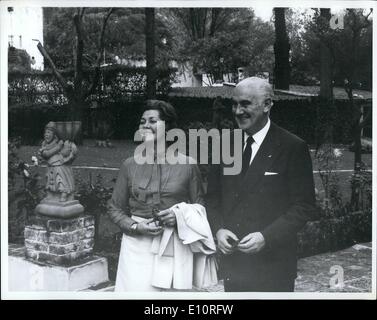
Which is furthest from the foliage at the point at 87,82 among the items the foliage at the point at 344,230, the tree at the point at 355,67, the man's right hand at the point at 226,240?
the foliage at the point at 344,230

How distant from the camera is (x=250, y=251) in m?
4.14

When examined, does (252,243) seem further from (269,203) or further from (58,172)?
(58,172)

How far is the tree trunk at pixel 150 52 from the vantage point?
4.44 m

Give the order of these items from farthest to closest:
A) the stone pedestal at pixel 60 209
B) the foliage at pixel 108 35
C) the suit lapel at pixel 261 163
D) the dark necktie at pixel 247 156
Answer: the foliage at pixel 108 35 → the stone pedestal at pixel 60 209 → the dark necktie at pixel 247 156 → the suit lapel at pixel 261 163

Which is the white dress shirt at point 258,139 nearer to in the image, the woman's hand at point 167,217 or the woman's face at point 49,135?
the woman's hand at point 167,217

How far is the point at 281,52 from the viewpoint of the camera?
178 inches

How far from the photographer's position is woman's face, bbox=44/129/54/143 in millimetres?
4398

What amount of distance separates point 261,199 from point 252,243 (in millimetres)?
349

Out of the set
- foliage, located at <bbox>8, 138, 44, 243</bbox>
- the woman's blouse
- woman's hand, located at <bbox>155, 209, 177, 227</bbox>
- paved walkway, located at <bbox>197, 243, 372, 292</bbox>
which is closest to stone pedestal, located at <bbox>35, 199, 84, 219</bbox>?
foliage, located at <bbox>8, 138, 44, 243</bbox>

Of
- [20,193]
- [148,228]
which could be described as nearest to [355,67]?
[148,228]

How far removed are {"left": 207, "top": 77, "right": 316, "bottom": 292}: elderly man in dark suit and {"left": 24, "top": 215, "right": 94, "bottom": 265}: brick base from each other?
108cm

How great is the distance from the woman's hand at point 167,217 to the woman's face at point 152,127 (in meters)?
0.59

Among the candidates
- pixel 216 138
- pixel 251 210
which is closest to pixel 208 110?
pixel 216 138
